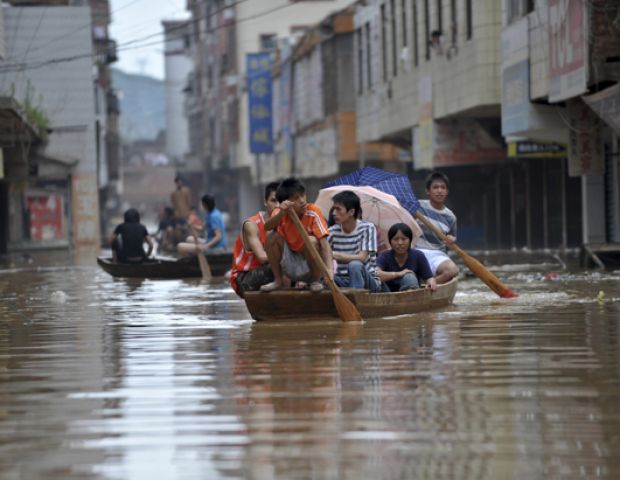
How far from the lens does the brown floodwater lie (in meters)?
6.63

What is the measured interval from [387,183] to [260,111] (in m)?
52.1

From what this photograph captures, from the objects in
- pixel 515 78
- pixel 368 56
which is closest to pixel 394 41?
pixel 368 56

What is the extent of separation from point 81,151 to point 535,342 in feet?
130

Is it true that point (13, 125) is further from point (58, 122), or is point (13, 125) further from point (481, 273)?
point (481, 273)

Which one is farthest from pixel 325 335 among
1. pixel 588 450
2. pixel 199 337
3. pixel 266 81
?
pixel 266 81

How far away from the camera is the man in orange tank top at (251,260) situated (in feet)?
47.3

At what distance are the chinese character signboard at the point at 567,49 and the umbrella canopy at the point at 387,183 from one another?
9614 mm

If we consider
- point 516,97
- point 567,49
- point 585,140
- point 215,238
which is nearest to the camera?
point 215,238

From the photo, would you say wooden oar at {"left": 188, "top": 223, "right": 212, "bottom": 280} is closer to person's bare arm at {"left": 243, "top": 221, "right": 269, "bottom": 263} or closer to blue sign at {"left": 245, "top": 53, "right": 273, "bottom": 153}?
person's bare arm at {"left": 243, "top": 221, "right": 269, "bottom": 263}

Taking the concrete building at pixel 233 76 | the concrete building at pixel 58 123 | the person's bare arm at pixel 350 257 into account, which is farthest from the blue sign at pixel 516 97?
the concrete building at pixel 233 76

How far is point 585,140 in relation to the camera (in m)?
29.9

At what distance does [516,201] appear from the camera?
42281mm

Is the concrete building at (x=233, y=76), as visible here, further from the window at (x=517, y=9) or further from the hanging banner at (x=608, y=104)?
the hanging banner at (x=608, y=104)

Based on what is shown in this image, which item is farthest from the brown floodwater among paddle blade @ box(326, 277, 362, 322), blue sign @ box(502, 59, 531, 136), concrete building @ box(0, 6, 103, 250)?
concrete building @ box(0, 6, 103, 250)
